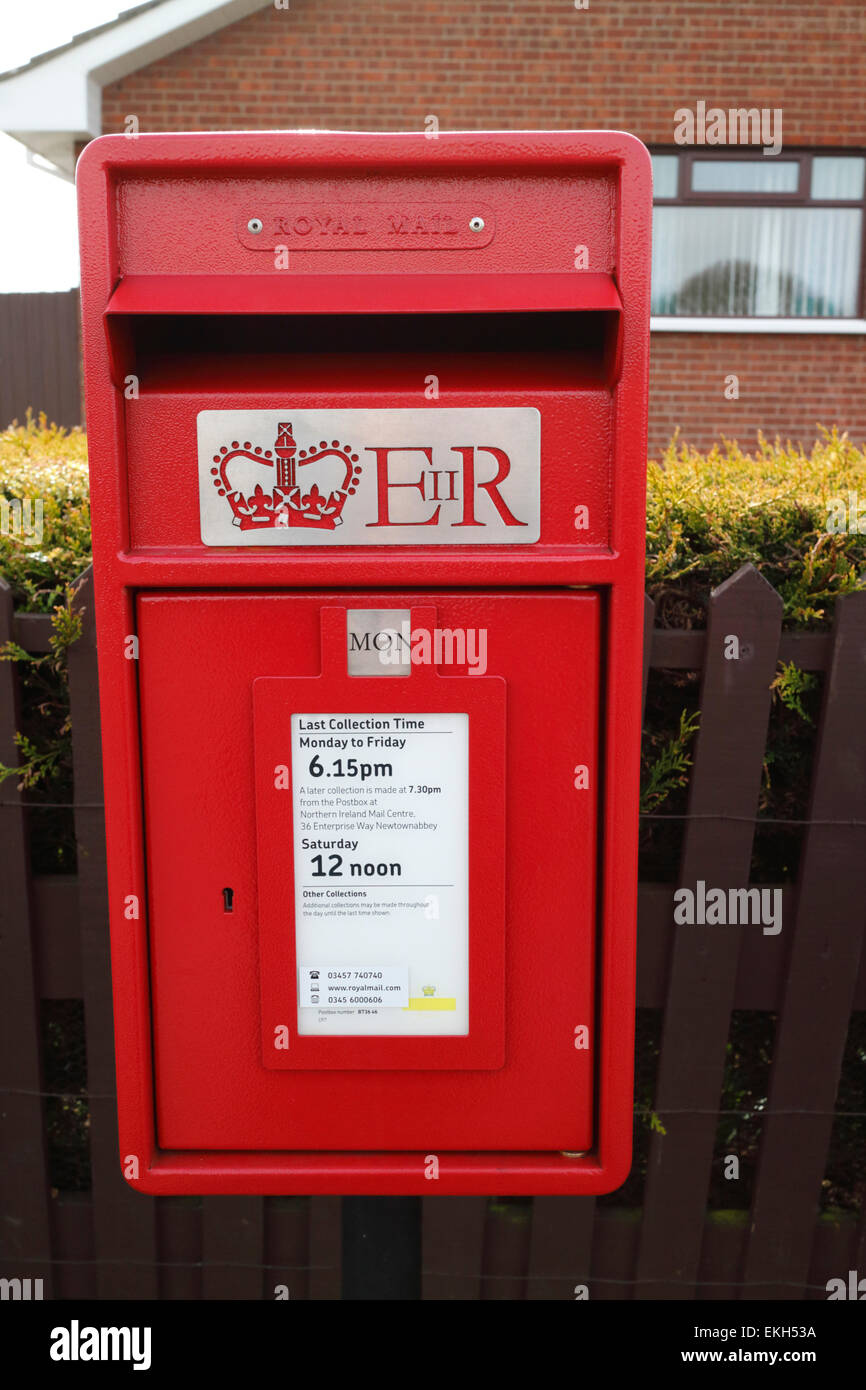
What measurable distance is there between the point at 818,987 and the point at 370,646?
4.45ft

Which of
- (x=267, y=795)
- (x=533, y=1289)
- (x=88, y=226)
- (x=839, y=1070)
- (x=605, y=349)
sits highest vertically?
(x=88, y=226)

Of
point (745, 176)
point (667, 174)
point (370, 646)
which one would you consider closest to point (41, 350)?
point (667, 174)

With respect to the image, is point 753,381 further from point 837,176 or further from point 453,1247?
point 453,1247

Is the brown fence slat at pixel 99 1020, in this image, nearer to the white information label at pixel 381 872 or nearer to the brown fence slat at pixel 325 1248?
the brown fence slat at pixel 325 1248

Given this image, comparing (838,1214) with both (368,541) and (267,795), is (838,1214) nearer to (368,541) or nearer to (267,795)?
(267,795)

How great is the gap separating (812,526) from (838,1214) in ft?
5.06

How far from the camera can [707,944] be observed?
6.91ft

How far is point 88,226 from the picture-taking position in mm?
1322

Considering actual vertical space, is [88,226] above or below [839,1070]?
above

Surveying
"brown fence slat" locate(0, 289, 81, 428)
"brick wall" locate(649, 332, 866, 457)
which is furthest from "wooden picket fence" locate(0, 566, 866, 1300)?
"brown fence slat" locate(0, 289, 81, 428)

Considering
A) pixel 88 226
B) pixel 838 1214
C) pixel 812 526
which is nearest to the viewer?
pixel 88 226

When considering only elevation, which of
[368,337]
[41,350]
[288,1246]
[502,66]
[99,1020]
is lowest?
[288,1246]

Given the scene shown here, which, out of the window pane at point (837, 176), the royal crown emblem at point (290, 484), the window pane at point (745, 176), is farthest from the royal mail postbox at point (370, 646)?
the window pane at point (837, 176)

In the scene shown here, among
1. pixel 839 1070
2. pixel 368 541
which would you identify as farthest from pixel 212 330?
pixel 839 1070
